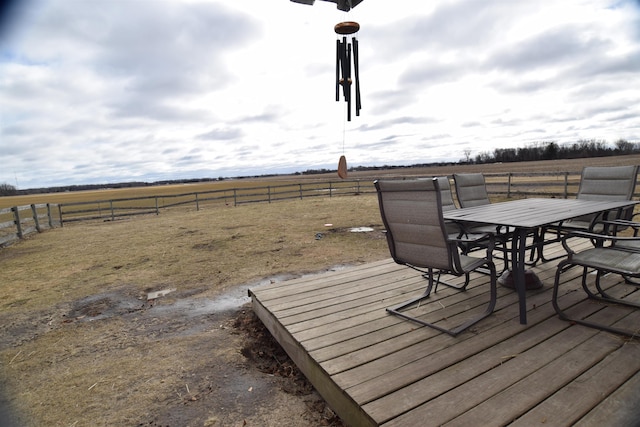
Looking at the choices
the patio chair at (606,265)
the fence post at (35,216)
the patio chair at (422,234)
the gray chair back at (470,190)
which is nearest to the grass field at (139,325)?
the patio chair at (422,234)

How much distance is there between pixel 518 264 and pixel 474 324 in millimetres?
506

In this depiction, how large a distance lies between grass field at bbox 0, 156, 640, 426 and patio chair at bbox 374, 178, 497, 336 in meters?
1.20

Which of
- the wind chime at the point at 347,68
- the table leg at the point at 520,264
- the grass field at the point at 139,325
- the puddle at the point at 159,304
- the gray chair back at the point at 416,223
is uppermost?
the wind chime at the point at 347,68

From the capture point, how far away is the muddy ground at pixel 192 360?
5.54ft

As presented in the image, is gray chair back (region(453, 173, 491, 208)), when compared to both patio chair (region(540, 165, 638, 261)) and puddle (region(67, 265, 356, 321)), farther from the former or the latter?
puddle (region(67, 265, 356, 321))

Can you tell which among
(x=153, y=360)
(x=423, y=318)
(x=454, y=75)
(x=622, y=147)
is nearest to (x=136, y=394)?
(x=153, y=360)

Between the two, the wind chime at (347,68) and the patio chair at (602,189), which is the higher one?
the wind chime at (347,68)

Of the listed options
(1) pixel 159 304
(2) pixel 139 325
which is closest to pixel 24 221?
(1) pixel 159 304

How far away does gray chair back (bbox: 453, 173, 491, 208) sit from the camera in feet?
11.8

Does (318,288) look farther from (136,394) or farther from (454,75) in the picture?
(454,75)

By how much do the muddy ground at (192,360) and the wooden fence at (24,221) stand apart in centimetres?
636

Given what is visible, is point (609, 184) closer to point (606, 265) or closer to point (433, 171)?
point (606, 265)

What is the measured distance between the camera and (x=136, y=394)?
1.89 m

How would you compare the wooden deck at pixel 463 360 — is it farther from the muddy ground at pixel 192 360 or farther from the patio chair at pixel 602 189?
the patio chair at pixel 602 189
